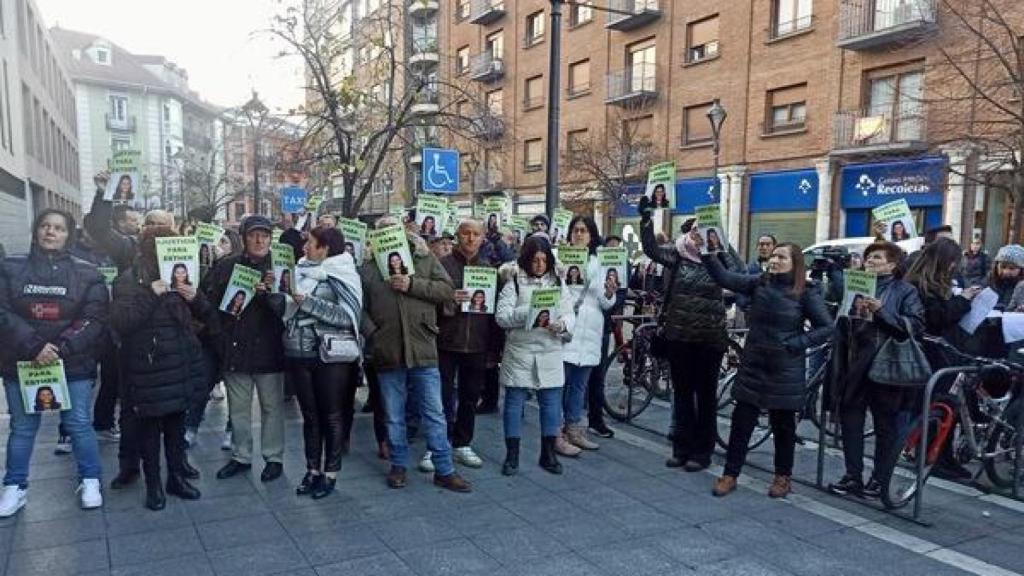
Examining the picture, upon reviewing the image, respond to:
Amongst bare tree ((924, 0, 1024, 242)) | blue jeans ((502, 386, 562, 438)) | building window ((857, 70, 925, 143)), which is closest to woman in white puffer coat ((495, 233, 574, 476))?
blue jeans ((502, 386, 562, 438))

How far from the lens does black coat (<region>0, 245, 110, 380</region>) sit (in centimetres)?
405

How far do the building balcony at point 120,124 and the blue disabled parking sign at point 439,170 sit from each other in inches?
2315

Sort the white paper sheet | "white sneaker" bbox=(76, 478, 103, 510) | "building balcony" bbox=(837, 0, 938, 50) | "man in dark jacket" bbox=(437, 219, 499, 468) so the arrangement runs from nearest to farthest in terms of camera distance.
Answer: "white sneaker" bbox=(76, 478, 103, 510) < the white paper sheet < "man in dark jacket" bbox=(437, 219, 499, 468) < "building balcony" bbox=(837, 0, 938, 50)

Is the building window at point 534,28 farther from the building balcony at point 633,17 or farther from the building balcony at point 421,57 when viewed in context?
the building balcony at point 421,57

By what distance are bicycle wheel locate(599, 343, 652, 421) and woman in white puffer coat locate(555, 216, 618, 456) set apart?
0.75 m

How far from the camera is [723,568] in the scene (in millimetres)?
3791

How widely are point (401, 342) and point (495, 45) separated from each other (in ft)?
106

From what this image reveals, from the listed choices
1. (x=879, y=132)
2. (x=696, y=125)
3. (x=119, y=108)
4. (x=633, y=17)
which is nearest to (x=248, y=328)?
(x=879, y=132)

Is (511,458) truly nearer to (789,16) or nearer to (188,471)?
(188,471)

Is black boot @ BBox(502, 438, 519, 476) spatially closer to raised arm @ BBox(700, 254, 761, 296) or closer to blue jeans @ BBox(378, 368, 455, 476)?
blue jeans @ BBox(378, 368, 455, 476)

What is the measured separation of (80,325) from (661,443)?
4.42 meters

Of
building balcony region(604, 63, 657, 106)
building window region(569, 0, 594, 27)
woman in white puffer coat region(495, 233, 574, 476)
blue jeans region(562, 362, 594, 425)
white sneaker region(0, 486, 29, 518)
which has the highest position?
building window region(569, 0, 594, 27)

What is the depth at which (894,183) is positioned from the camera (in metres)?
19.6

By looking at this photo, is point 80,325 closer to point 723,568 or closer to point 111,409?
point 111,409
